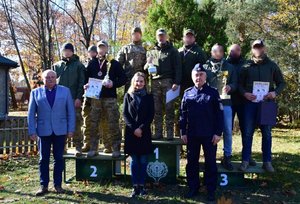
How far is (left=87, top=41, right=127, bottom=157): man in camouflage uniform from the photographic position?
22.7ft

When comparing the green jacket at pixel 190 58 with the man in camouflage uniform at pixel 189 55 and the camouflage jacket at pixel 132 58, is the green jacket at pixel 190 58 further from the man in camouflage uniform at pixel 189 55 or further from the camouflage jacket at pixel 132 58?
the camouflage jacket at pixel 132 58

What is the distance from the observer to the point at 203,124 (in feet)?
19.5

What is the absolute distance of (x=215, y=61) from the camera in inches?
262

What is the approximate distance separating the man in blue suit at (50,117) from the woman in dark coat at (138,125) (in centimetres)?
100

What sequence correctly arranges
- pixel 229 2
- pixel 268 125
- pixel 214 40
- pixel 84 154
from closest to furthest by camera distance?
pixel 268 125, pixel 84 154, pixel 214 40, pixel 229 2

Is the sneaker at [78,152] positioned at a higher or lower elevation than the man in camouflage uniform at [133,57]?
lower

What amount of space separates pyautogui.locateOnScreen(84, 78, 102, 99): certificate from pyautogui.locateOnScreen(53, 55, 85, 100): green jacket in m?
0.16

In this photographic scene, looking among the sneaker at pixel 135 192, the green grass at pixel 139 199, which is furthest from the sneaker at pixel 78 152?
the sneaker at pixel 135 192

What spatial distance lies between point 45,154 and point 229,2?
17529 mm

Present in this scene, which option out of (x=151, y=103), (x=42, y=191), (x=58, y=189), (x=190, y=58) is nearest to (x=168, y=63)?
(x=190, y=58)

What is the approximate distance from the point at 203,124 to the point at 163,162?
5.00 feet

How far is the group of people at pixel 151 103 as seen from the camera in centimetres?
609

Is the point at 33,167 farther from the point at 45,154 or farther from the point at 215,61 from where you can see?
the point at 215,61

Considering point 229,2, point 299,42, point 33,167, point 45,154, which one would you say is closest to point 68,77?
point 45,154
